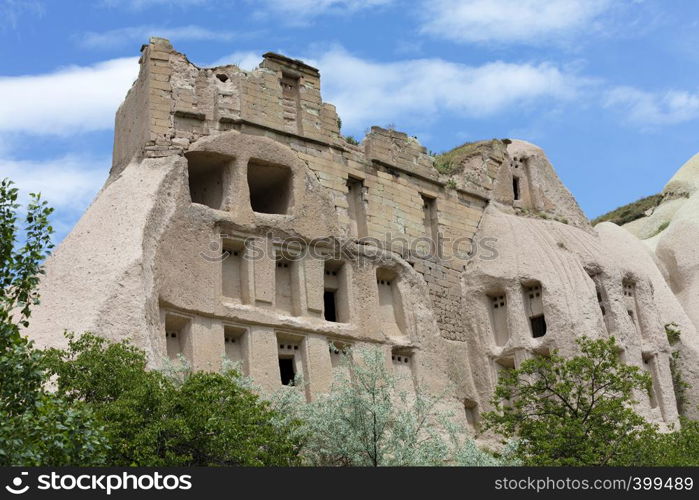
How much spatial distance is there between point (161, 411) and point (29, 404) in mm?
3272

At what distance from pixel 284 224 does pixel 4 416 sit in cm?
1202

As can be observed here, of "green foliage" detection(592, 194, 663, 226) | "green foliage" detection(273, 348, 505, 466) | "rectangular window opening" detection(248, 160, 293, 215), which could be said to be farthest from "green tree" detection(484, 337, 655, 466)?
"green foliage" detection(592, 194, 663, 226)

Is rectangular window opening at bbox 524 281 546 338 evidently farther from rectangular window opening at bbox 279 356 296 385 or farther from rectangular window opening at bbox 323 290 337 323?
rectangular window opening at bbox 279 356 296 385

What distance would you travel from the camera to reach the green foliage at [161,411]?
19750 mm

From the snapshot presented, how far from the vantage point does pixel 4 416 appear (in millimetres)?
16625

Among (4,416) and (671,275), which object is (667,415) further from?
(4,416)

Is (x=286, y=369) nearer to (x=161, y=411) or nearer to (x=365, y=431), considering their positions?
(x=365, y=431)

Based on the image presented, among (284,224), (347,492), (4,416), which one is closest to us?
(347,492)

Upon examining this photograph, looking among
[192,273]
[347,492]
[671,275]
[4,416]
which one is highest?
[671,275]

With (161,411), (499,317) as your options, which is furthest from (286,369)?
(161,411)

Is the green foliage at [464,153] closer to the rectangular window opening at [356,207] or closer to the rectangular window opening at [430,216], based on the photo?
the rectangular window opening at [430,216]

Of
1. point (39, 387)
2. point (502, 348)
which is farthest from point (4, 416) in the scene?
point (502, 348)

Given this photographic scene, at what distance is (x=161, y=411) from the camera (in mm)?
20250

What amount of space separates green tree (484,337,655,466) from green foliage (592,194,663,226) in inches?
983
